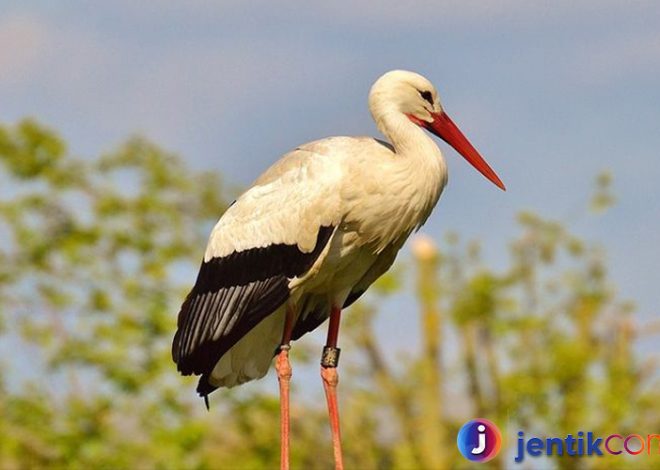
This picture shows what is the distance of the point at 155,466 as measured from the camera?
55.9 feet

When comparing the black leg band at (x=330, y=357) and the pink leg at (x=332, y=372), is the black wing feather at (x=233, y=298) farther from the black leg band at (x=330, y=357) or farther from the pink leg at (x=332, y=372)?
the black leg band at (x=330, y=357)

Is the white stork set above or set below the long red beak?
below

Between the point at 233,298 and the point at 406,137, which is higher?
the point at 406,137

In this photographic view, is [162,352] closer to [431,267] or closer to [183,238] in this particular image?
[183,238]

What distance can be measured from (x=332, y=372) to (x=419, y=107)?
154 cm

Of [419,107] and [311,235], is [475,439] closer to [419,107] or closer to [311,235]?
[419,107]

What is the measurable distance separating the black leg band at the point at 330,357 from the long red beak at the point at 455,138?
4.26ft

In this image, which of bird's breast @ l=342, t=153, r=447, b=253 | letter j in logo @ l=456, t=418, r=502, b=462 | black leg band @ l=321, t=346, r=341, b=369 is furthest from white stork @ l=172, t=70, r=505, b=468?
letter j in logo @ l=456, t=418, r=502, b=462

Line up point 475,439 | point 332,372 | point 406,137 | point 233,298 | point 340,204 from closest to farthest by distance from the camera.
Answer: point 340,204 → point 406,137 → point 233,298 → point 332,372 → point 475,439

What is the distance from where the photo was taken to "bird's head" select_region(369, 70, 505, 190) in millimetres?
7172

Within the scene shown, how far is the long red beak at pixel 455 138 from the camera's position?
24.1 feet

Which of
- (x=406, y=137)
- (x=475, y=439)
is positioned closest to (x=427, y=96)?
(x=406, y=137)

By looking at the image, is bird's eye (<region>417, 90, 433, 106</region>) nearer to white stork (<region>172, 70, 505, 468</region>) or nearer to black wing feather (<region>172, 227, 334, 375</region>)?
white stork (<region>172, 70, 505, 468</region>)

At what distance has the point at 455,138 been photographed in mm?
7391
